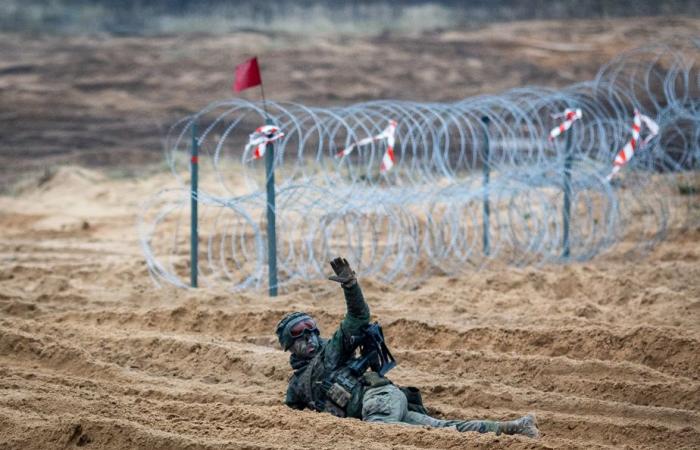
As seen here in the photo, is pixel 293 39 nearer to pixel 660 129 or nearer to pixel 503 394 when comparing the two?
pixel 660 129

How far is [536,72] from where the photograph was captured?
2698 centimetres

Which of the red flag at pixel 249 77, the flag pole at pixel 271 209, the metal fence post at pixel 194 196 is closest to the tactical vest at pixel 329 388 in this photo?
the flag pole at pixel 271 209

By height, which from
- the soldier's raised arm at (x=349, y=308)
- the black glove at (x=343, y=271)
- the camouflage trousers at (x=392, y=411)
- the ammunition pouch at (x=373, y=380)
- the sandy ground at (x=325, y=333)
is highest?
the black glove at (x=343, y=271)

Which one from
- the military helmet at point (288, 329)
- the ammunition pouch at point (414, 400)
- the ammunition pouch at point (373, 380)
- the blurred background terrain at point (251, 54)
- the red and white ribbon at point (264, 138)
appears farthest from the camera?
the blurred background terrain at point (251, 54)

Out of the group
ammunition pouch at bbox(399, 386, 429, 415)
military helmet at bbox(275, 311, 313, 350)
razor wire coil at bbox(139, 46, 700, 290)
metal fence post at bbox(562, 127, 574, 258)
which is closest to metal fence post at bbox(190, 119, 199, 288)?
razor wire coil at bbox(139, 46, 700, 290)

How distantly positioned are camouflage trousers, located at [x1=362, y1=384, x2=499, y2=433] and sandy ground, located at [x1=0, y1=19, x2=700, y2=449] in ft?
0.73

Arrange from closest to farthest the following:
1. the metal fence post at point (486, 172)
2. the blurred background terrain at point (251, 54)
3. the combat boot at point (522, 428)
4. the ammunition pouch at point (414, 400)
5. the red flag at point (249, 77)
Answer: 1. the combat boot at point (522, 428)
2. the ammunition pouch at point (414, 400)
3. the red flag at point (249, 77)
4. the metal fence post at point (486, 172)
5. the blurred background terrain at point (251, 54)

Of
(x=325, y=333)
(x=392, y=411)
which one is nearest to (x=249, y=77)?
(x=325, y=333)

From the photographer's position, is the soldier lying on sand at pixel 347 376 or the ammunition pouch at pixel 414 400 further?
the ammunition pouch at pixel 414 400

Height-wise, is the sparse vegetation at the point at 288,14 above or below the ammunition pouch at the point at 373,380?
above

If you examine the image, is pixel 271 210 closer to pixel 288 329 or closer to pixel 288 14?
pixel 288 329

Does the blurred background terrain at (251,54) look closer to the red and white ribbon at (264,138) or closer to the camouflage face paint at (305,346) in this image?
the red and white ribbon at (264,138)

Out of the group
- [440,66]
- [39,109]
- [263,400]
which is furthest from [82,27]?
[263,400]

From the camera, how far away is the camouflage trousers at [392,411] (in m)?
6.66
